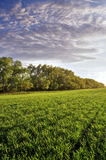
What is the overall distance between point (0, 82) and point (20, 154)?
158 ft

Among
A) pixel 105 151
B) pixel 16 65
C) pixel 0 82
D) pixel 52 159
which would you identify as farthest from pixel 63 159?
pixel 16 65

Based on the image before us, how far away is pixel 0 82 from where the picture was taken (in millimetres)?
44625

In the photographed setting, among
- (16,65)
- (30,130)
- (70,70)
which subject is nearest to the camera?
(30,130)

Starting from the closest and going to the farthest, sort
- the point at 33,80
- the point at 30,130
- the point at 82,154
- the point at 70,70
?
the point at 82,154 → the point at 30,130 → the point at 33,80 → the point at 70,70

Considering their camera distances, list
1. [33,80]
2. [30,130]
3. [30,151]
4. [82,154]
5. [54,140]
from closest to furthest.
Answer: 1. [82,154]
2. [30,151]
3. [54,140]
4. [30,130]
5. [33,80]

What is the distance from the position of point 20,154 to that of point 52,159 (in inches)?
49.7

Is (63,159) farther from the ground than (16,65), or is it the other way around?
(16,65)

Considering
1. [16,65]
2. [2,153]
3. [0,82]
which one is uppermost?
[16,65]

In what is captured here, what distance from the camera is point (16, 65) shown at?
176 feet

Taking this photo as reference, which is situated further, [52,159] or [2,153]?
[2,153]

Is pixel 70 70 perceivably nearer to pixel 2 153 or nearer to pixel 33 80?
pixel 33 80

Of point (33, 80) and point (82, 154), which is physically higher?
point (33, 80)

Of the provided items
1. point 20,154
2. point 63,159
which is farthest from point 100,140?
point 20,154

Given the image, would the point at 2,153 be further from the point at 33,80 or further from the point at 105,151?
the point at 33,80
